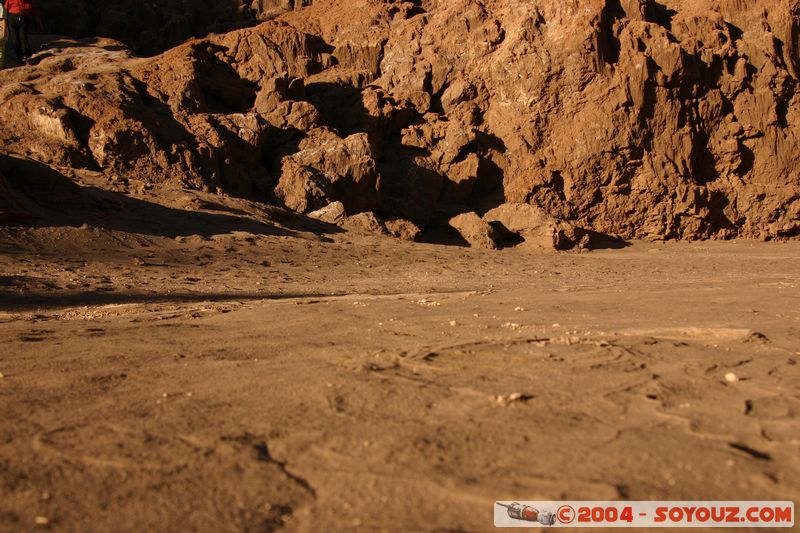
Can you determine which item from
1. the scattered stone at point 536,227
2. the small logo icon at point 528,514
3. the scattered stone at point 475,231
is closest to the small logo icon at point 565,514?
the small logo icon at point 528,514

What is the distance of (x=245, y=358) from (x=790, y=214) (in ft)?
59.7

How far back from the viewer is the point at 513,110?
55.3 ft

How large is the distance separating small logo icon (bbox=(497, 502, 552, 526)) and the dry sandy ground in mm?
65

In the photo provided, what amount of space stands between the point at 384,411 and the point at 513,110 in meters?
15.5

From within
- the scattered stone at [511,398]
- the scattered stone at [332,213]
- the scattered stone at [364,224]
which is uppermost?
the scattered stone at [511,398]

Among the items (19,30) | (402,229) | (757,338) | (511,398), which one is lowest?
(402,229)

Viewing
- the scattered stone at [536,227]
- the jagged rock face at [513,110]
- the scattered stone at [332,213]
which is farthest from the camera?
the jagged rock face at [513,110]

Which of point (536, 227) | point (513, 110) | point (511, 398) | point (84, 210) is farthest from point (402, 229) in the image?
point (511, 398)

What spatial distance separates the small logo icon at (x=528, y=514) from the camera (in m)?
1.70

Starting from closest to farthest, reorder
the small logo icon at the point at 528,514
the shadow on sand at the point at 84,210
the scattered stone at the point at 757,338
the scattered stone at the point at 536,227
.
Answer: the small logo icon at the point at 528,514 < the scattered stone at the point at 757,338 < the shadow on sand at the point at 84,210 < the scattered stone at the point at 536,227

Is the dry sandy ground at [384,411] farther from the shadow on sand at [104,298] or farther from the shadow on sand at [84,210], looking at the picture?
the shadow on sand at [84,210]

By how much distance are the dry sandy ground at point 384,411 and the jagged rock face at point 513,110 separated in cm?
993

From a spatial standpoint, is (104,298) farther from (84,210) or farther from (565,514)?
(565,514)

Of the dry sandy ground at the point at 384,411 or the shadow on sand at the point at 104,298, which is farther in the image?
the shadow on sand at the point at 104,298
